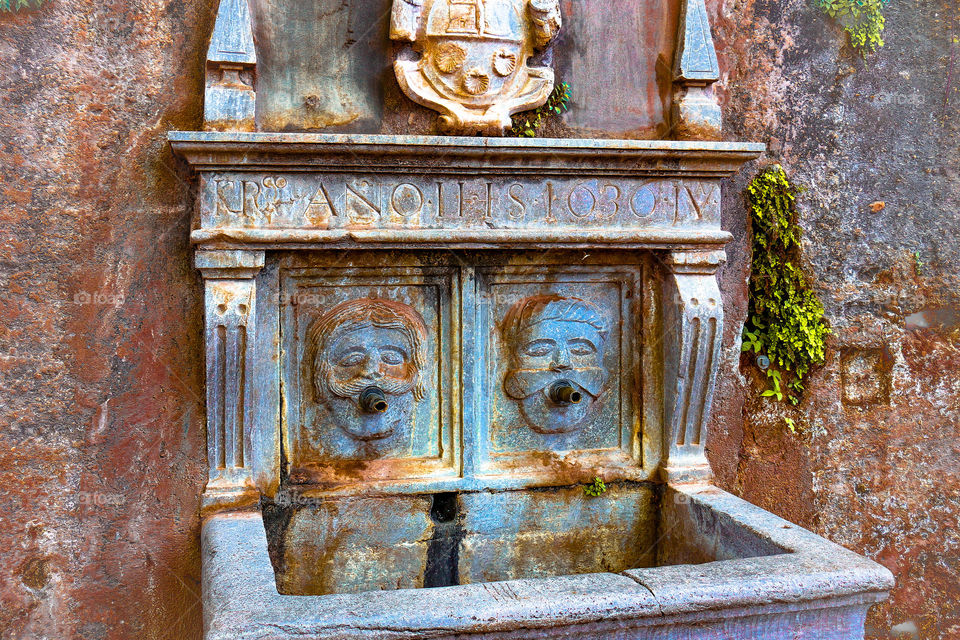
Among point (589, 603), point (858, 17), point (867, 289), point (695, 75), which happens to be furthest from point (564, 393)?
point (858, 17)

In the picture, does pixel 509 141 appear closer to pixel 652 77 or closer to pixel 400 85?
pixel 400 85

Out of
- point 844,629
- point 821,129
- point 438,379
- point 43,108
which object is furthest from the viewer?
point 821,129

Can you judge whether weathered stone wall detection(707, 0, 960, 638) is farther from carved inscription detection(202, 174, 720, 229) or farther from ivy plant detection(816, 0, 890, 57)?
carved inscription detection(202, 174, 720, 229)

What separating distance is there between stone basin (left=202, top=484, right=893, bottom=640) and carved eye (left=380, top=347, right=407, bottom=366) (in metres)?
0.82

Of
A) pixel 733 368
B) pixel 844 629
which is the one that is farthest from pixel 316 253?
pixel 844 629

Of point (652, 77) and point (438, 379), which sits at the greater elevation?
point (652, 77)

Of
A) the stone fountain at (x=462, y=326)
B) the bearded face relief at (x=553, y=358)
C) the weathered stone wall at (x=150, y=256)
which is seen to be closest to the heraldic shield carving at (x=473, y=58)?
the stone fountain at (x=462, y=326)

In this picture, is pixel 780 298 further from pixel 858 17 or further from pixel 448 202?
pixel 448 202

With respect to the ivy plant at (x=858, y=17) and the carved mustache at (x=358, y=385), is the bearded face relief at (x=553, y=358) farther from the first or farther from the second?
the ivy plant at (x=858, y=17)

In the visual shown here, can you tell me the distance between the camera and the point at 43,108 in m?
2.60

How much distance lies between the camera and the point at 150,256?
8.96 ft

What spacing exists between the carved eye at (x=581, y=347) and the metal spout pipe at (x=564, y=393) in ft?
0.42

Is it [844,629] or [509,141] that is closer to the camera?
[844,629]

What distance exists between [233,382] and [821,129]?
8.68 feet
